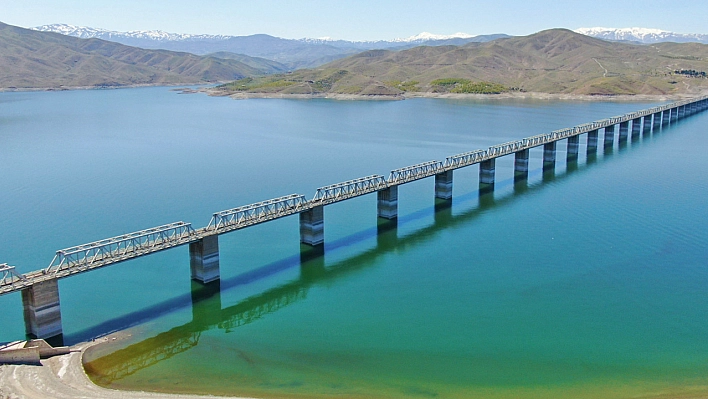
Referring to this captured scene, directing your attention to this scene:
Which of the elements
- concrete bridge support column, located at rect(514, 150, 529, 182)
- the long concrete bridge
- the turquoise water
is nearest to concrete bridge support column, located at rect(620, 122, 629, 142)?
the turquoise water

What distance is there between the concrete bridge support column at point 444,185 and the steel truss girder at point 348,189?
925 cm

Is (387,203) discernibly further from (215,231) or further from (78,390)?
(78,390)

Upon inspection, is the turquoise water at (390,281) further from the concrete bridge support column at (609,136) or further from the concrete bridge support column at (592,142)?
the concrete bridge support column at (609,136)

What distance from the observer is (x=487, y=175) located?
63812 millimetres

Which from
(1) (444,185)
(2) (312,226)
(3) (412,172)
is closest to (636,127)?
(1) (444,185)

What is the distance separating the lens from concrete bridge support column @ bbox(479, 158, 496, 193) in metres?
63.2

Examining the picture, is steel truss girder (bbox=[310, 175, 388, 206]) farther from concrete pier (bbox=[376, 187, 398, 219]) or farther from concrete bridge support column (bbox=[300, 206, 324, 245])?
concrete pier (bbox=[376, 187, 398, 219])

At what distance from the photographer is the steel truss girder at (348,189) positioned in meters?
43.4

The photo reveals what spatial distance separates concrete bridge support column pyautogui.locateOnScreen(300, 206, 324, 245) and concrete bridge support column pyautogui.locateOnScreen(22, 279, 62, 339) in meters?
18.0

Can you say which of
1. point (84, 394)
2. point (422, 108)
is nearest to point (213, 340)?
point (84, 394)

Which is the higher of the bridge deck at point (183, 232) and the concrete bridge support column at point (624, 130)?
the concrete bridge support column at point (624, 130)

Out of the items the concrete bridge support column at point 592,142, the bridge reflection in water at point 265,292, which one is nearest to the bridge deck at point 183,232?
the bridge reflection in water at point 265,292

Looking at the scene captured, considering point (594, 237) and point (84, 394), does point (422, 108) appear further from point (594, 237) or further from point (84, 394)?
point (84, 394)

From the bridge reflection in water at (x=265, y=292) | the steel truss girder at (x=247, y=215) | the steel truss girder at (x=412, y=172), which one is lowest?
the bridge reflection in water at (x=265, y=292)
